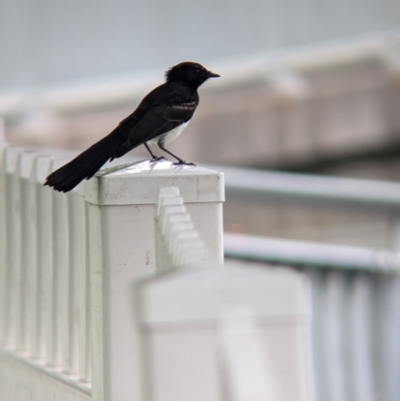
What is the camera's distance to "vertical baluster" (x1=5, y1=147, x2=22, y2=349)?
13.3 feet

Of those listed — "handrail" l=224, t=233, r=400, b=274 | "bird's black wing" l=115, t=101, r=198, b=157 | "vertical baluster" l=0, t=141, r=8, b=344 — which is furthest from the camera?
"handrail" l=224, t=233, r=400, b=274

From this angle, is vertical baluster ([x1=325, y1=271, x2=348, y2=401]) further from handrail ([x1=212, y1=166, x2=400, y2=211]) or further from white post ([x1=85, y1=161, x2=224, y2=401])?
white post ([x1=85, y1=161, x2=224, y2=401])

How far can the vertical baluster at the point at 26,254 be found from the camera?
391 cm

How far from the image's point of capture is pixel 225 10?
1049 centimetres

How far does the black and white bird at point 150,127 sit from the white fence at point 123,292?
0.34 feet

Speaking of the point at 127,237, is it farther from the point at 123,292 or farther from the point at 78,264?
the point at 78,264

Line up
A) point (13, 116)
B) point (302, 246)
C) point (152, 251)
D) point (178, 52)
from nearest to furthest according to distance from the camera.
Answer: point (152, 251), point (302, 246), point (13, 116), point (178, 52)

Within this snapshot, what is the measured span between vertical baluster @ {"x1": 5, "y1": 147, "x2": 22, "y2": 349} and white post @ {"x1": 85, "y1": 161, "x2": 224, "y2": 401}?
3.50 ft

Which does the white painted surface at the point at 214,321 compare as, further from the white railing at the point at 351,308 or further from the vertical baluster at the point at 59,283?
the white railing at the point at 351,308

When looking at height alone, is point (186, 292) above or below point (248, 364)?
above

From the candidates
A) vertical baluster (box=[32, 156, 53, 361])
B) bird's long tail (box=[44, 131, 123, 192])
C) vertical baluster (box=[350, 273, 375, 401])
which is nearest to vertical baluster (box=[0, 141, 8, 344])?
vertical baluster (box=[32, 156, 53, 361])

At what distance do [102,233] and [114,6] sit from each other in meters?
6.61

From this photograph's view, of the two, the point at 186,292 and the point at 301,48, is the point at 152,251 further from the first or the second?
the point at 301,48

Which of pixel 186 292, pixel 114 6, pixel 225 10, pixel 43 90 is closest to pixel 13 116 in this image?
pixel 43 90
